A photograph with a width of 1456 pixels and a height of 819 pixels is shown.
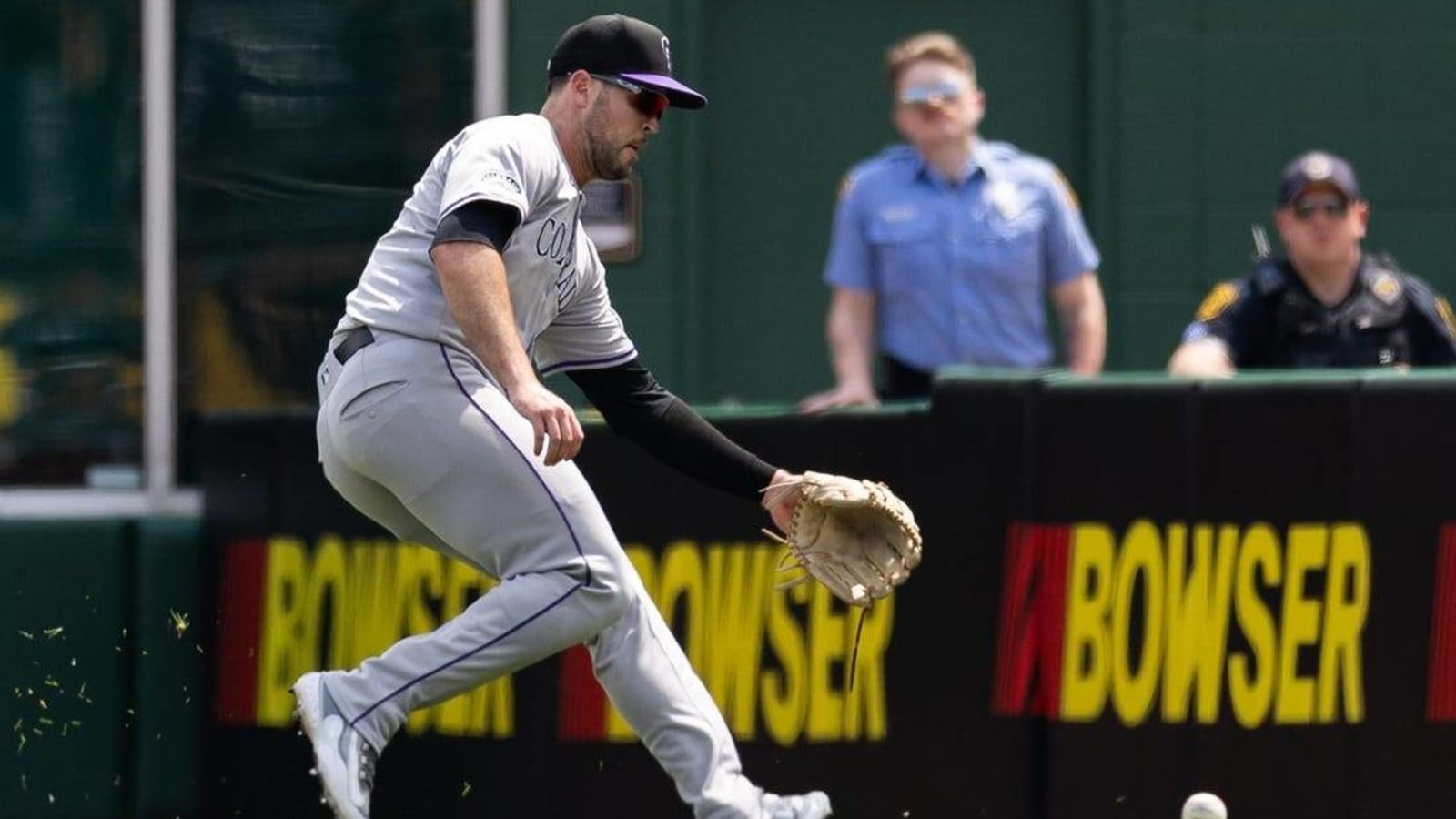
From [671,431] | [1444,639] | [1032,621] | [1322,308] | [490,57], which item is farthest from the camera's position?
[490,57]

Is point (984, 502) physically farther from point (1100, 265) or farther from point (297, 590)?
point (1100, 265)

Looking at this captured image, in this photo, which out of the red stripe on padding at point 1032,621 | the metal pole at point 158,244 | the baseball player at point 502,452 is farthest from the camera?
the metal pole at point 158,244

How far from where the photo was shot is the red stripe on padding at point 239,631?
7.44m

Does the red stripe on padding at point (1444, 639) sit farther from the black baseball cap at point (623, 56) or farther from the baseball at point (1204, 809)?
the black baseball cap at point (623, 56)

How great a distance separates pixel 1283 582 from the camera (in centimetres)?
679

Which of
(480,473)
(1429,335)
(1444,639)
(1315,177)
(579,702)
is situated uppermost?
(1315,177)

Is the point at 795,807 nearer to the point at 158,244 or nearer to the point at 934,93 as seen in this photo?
the point at 934,93

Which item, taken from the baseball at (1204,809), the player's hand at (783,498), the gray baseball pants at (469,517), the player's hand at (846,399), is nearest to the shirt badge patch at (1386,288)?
the player's hand at (846,399)

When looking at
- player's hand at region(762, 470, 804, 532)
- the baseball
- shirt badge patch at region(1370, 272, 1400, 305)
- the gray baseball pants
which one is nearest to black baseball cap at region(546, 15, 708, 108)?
the gray baseball pants

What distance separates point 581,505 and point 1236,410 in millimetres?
1833

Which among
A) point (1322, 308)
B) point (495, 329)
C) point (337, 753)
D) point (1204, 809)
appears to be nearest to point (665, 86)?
point (495, 329)

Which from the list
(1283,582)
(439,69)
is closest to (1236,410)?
(1283,582)

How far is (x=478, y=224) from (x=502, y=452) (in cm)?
51

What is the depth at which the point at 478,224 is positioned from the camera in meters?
5.56
